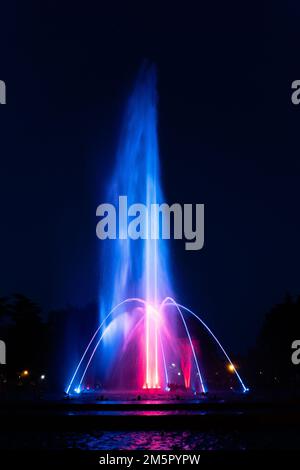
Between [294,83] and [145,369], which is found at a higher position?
[294,83]

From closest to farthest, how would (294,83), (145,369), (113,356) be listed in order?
(294,83)
(145,369)
(113,356)

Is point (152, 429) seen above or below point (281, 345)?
above

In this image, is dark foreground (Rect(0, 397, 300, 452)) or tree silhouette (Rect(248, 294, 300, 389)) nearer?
dark foreground (Rect(0, 397, 300, 452))

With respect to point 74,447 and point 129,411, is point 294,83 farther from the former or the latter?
point 74,447

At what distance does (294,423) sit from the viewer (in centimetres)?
2517

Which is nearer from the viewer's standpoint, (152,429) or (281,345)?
(152,429)

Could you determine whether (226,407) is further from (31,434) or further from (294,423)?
(31,434)

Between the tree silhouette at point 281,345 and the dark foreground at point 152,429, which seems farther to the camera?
the tree silhouette at point 281,345

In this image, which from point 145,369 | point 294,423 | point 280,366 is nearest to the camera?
point 294,423

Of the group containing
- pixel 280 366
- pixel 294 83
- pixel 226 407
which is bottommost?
pixel 280 366
